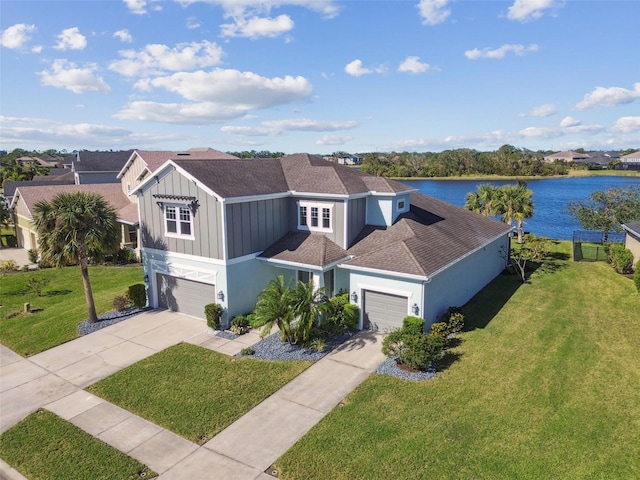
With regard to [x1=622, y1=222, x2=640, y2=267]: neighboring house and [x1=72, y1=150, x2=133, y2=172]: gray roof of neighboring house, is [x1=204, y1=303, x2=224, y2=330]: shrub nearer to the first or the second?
[x1=622, y1=222, x2=640, y2=267]: neighboring house

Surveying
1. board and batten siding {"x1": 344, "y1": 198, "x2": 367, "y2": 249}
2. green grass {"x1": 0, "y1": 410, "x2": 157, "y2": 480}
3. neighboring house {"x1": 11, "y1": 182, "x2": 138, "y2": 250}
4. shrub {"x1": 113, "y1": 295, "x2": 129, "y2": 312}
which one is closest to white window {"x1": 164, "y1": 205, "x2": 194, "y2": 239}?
shrub {"x1": 113, "y1": 295, "x2": 129, "y2": 312}

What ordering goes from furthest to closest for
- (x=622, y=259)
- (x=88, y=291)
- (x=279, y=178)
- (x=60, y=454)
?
1. (x=622, y=259)
2. (x=279, y=178)
3. (x=88, y=291)
4. (x=60, y=454)

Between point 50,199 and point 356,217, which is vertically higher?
point 50,199

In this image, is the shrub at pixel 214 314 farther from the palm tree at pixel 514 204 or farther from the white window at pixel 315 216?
the palm tree at pixel 514 204

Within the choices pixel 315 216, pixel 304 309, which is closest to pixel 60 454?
pixel 304 309

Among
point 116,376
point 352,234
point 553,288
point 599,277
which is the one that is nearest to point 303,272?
point 352,234

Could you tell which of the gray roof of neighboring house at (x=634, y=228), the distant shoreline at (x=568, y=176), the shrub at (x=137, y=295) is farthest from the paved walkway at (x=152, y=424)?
the distant shoreline at (x=568, y=176)

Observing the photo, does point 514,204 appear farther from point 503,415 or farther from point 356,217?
point 503,415
